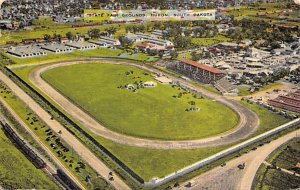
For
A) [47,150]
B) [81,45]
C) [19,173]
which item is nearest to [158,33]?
[81,45]

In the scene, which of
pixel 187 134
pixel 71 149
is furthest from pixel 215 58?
pixel 71 149

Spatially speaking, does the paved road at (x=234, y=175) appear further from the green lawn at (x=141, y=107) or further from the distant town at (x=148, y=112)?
the green lawn at (x=141, y=107)

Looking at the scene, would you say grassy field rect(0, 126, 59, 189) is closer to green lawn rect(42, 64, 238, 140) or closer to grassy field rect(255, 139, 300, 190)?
green lawn rect(42, 64, 238, 140)

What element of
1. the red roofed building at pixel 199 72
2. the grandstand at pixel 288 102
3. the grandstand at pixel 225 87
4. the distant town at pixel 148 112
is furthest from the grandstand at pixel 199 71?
the grandstand at pixel 288 102

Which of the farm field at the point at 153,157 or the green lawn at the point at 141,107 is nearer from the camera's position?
the farm field at the point at 153,157

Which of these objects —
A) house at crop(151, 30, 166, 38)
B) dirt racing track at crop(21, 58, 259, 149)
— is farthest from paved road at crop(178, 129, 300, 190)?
house at crop(151, 30, 166, 38)

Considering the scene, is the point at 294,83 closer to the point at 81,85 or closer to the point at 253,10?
the point at 81,85

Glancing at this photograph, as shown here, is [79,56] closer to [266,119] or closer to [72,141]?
[72,141]
